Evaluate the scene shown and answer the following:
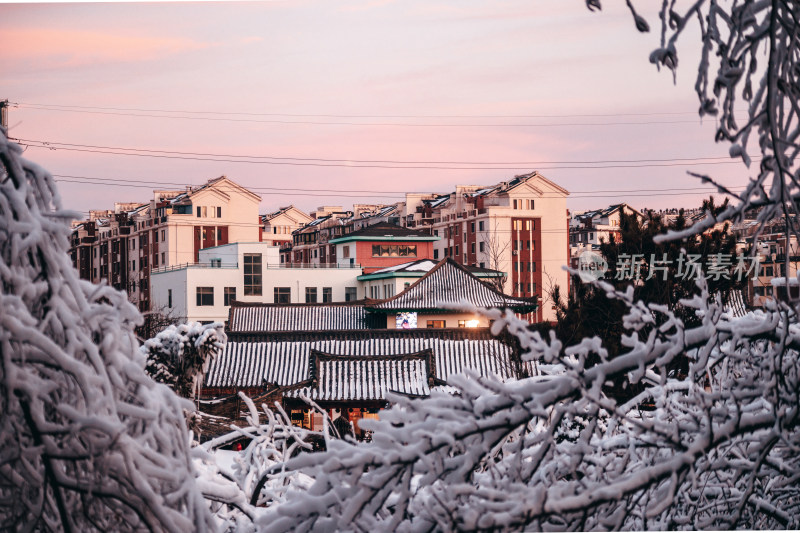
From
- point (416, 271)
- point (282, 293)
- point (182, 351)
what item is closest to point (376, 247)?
point (282, 293)

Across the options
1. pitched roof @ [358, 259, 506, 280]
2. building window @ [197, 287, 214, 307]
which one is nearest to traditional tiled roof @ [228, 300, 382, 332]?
pitched roof @ [358, 259, 506, 280]

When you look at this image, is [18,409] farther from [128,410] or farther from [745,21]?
[745,21]

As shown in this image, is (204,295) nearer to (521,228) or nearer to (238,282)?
(238,282)

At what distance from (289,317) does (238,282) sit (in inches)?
372

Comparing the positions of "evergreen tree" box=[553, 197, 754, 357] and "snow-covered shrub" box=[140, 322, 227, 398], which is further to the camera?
"evergreen tree" box=[553, 197, 754, 357]

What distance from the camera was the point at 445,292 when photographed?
63.9 ft

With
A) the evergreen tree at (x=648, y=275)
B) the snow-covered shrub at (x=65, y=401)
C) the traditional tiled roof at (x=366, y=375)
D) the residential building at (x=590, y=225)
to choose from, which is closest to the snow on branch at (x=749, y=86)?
the snow-covered shrub at (x=65, y=401)

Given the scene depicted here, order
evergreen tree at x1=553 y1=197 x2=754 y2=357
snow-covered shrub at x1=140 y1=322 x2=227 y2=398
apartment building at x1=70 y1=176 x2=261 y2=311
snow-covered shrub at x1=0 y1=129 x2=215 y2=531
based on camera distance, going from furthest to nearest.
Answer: apartment building at x1=70 y1=176 x2=261 y2=311, evergreen tree at x1=553 y1=197 x2=754 y2=357, snow-covered shrub at x1=140 y1=322 x2=227 y2=398, snow-covered shrub at x1=0 y1=129 x2=215 y2=531

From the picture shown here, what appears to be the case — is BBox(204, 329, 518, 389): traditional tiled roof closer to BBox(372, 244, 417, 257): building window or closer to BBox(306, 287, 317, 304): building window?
BBox(306, 287, 317, 304): building window

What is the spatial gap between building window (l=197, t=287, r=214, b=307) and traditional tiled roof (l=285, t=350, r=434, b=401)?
15661mm

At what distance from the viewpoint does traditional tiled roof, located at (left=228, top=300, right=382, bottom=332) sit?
17031mm

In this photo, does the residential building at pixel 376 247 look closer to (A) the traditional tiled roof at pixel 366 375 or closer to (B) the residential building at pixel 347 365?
(B) the residential building at pixel 347 365

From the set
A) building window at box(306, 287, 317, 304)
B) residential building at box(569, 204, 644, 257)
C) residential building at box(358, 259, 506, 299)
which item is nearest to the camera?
residential building at box(358, 259, 506, 299)

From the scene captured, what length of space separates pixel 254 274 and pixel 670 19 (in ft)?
84.7
